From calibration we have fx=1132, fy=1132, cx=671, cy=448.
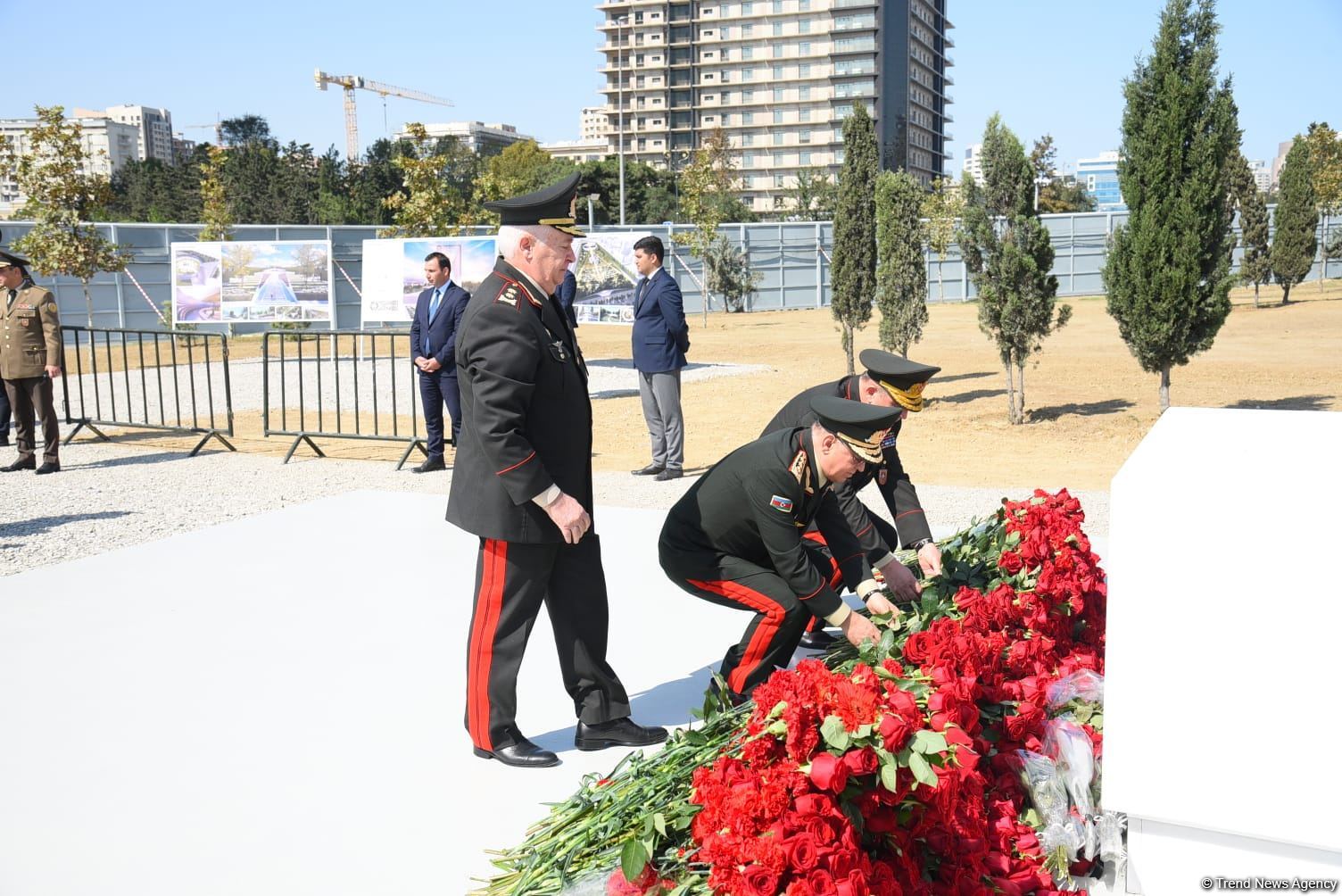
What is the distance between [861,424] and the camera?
11.5 ft

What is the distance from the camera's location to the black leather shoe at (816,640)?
4.99 metres

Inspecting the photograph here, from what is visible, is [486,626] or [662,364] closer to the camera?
[486,626]

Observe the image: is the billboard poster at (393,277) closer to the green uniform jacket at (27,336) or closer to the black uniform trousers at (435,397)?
the green uniform jacket at (27,336)

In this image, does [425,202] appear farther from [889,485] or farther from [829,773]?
[829,773]

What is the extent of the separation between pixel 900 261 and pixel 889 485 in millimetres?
13279

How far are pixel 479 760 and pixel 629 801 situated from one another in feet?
4.13

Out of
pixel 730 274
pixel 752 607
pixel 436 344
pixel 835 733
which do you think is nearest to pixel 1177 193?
pixel 436 344

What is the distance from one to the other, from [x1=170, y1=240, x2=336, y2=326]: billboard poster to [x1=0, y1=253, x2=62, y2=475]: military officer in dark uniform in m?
10.9

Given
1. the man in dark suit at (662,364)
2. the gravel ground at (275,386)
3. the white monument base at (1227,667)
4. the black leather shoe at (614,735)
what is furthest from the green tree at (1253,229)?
the white monument base at (1227,667)

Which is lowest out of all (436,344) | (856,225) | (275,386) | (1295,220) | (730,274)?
(275,386)

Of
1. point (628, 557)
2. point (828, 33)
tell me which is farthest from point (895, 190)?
point (828, 33)

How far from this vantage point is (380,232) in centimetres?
2392

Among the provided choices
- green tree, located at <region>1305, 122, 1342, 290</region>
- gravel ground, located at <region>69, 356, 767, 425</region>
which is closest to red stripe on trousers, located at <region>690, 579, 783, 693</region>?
gravel ground, located at <region>69, 356, 767, 425</region>

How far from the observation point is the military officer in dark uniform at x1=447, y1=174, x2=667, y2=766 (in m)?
3.58
